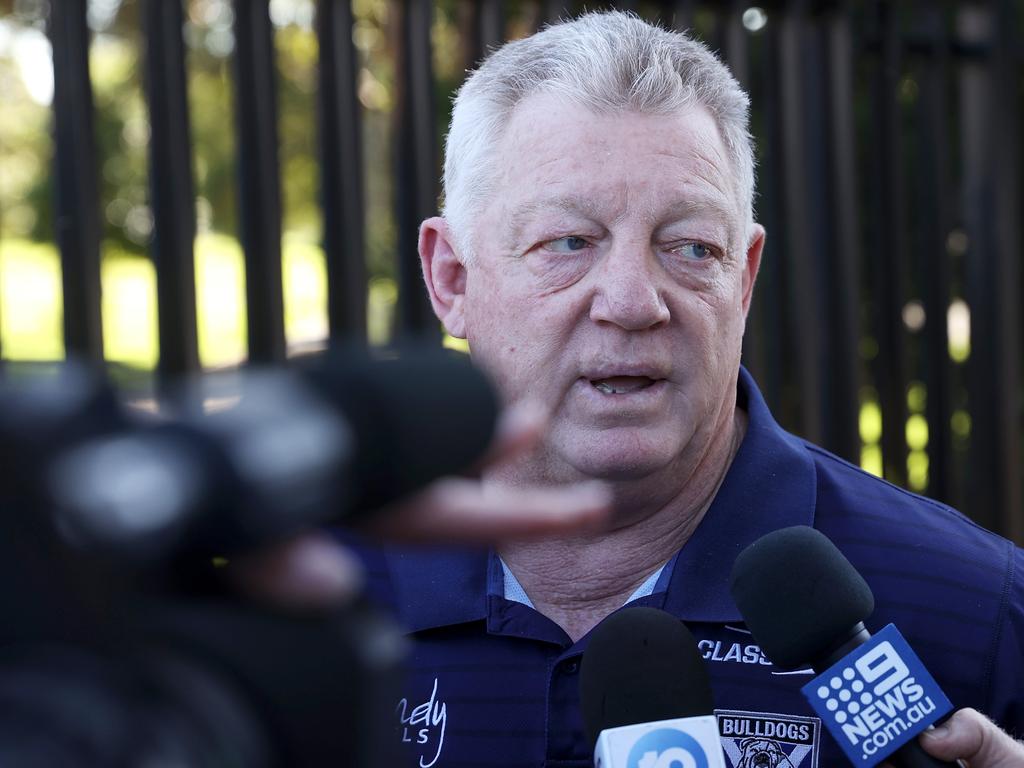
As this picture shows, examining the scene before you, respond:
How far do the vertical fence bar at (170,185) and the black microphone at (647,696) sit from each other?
5.27 feet

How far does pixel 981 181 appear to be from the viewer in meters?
4.76

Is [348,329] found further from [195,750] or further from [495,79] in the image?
[195,750]

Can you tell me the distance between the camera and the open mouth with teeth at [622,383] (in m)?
2.27

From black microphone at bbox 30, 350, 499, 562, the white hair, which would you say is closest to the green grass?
the white hair

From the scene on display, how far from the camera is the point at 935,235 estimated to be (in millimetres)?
4586

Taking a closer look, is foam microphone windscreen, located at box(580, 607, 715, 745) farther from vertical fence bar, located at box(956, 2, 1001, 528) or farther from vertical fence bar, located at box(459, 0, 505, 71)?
vertical fence bar, located at box(956, 2, 1001, 528)

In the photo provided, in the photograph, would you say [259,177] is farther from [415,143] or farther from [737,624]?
[737,624]

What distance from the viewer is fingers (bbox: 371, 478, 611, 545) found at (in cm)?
86

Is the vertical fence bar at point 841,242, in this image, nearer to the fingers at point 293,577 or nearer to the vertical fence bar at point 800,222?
the vertical fence bar at point 800,222

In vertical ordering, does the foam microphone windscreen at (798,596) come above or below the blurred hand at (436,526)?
below

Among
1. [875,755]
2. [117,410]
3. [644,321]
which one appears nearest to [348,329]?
[644,321]

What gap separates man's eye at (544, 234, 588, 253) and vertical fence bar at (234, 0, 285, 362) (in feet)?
3.48

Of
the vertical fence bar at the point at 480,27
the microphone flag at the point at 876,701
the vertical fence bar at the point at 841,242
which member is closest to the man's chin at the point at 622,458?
the microphone flag at the point at 876,701

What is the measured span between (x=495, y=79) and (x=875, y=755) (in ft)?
4.63
